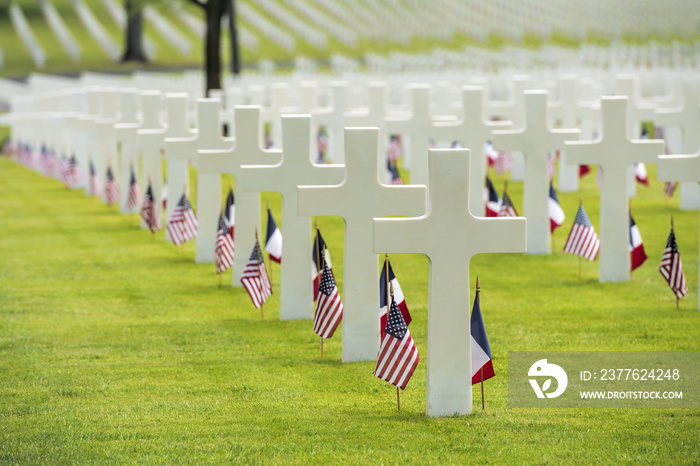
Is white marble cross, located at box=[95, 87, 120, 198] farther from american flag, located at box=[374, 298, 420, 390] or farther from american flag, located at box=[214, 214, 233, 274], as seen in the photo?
american flag, located at box=[374, 298, 420, 390]

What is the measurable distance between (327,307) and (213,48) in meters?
16.0

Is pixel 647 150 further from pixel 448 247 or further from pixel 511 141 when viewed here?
pixel 448 247

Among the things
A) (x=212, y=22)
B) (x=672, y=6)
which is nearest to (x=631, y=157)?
(x=212, y=22)

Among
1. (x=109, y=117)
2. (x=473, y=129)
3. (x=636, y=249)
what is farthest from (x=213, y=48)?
(x=636, y=249)

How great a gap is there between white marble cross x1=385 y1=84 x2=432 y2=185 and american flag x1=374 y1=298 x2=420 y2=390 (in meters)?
9.98

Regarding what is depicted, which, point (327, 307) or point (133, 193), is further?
point (133, 193)

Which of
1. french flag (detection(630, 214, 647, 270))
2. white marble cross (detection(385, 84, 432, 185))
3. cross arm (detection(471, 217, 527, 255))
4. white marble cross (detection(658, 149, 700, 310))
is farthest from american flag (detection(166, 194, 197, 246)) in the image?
cross arm (detection(471, 217, 527, 255))

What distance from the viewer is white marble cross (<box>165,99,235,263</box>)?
1436cm

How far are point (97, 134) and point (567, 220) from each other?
7859 millimetres

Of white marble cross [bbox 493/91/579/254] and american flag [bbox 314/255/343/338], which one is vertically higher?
white marble cross [bbox 493/91/579/254]

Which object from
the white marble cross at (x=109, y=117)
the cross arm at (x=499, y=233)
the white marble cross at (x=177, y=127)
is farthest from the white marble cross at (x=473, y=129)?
Result: the cross arm at (x=499, y=233)

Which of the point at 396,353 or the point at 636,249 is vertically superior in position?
the point at 396,353

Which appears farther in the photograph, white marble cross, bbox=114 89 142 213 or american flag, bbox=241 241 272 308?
white marble cross, bbox=114 89 142 213

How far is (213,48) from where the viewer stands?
2516 cm
